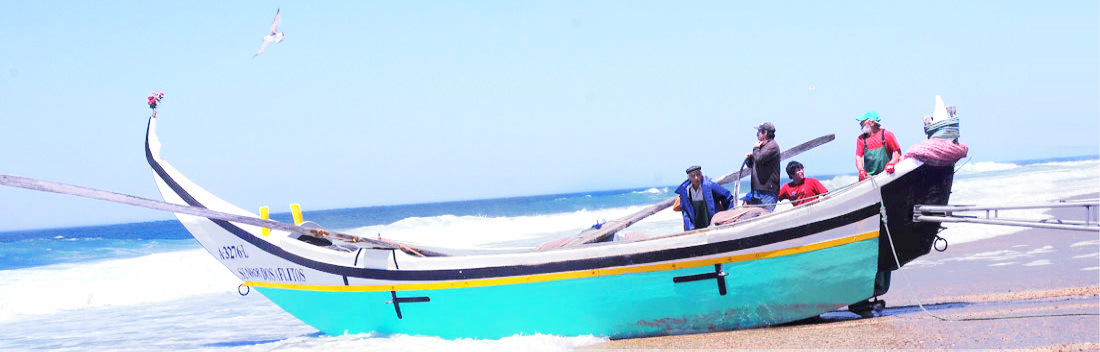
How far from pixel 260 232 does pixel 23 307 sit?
8.77 metres

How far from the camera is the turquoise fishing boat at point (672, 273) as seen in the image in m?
6.39

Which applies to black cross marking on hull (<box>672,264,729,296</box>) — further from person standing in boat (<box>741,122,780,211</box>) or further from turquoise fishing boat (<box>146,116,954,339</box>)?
person standing in boat (<box>741,122,780,211</box>)

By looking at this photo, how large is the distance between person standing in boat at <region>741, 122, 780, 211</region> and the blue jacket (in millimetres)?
194

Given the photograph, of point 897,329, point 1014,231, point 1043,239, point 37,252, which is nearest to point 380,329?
point 897,329

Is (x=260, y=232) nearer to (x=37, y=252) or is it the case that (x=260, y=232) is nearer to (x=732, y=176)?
(x=732, y=176)

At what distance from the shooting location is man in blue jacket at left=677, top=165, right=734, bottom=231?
7242 mm

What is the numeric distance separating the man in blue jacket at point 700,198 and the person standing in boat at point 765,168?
0.23 meters

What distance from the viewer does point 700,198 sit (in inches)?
286

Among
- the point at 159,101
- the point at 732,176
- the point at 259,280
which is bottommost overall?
the point at 259,280

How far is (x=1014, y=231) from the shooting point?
1606 cm

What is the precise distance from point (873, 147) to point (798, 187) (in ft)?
2.41

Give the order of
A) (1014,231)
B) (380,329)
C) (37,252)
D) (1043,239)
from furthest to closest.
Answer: (37,252) → (1014,231) → (1043,239) → (380,329)

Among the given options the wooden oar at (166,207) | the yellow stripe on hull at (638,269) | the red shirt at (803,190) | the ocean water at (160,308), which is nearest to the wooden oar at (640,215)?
the red shirt at (803,190)

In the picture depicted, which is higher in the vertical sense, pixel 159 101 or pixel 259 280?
pixel 159 101
